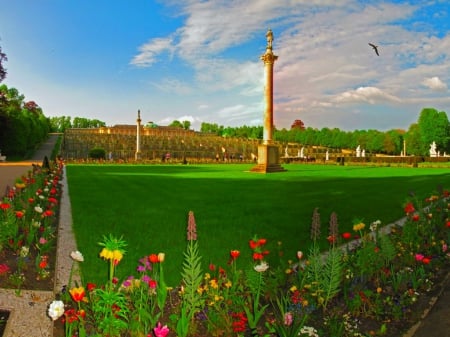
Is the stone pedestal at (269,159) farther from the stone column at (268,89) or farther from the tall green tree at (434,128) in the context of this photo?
the tall green tree at (434,128)

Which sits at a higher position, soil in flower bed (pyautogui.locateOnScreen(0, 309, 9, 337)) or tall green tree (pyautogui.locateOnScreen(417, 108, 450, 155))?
tall green tree (pyautogui.locateOnScreen(417, 108, 450, 155))

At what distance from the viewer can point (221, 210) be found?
1089 centimetres

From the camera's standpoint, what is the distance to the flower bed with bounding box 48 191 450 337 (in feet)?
11.4

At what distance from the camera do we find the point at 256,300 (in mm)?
3709

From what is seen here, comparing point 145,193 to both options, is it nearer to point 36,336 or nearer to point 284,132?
point 36,336

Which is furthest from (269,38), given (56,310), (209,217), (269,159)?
A: (56,310)

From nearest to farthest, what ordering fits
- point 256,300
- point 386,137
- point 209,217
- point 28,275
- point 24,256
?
point 256,300 → point 28,275 → point 24,256 → point 209,217 → point 386,137

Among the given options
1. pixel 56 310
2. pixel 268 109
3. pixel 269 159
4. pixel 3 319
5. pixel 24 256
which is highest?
pixel 268 109

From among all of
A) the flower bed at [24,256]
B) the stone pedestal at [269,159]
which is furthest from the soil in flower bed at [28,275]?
the stone pedestal at [269,159]

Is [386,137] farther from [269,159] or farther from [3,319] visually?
[3,319]

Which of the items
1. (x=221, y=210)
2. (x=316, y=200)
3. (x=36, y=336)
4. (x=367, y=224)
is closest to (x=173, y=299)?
(x=36, y=336)

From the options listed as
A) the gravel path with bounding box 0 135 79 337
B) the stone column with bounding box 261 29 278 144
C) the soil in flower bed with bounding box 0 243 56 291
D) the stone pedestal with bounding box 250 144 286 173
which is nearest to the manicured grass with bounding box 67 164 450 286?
the gravel path with bounding box 0 135 79 337

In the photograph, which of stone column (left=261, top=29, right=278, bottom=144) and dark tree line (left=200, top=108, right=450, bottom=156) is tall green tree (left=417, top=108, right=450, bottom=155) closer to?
dark tree line (left=200, top=108, right=450, bottom=156)

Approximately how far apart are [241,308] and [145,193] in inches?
450
